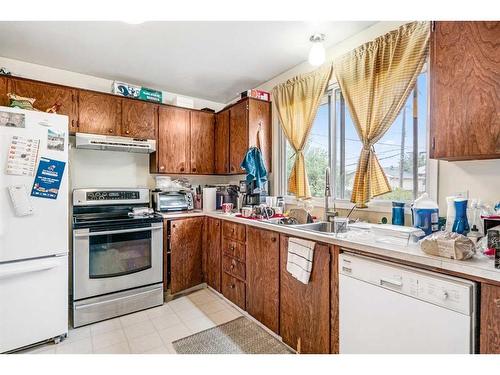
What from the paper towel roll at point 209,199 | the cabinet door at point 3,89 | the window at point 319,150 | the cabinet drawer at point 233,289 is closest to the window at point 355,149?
the window at point 319,150

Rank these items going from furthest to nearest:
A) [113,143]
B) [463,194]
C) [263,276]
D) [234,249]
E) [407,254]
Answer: [113,143]
[234,249]
[263,276]
[463,194]
[407,254]

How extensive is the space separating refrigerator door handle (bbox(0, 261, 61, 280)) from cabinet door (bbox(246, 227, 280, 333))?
59.5 inches

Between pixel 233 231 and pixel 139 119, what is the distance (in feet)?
5.46

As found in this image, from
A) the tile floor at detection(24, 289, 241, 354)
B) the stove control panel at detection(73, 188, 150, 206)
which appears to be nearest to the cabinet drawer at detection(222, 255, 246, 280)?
the tile floor at detection(24, 289, 241, 354)

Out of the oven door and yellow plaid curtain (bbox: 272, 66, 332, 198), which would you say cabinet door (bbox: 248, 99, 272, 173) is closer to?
yellow plaid curtain (bbox: 272, 66, 332, 198)

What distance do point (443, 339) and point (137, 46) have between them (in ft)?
9.47

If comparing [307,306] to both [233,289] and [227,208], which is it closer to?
[233,289]

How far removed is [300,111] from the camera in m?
2.55

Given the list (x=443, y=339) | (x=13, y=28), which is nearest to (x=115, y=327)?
(x=443, y=339)

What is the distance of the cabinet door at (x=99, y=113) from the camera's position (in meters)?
2.60

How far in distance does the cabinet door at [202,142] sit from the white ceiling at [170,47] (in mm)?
481

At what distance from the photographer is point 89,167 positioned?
2852 millimetres

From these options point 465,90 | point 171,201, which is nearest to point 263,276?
point 171,201
